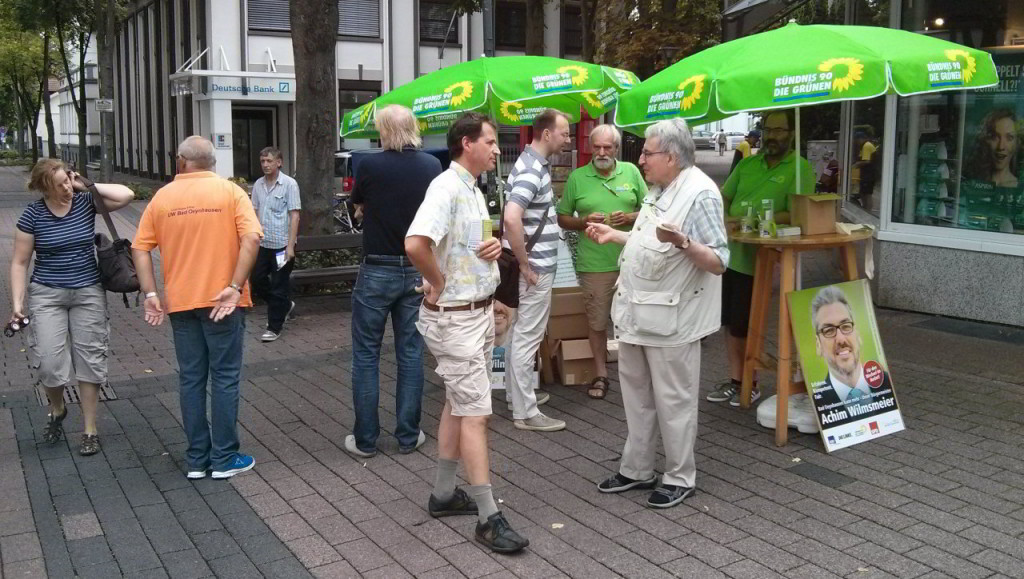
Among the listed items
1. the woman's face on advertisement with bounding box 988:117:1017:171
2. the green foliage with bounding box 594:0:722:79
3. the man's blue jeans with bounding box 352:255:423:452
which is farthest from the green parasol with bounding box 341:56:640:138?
the green foliage with bounding box 594:0:722:79

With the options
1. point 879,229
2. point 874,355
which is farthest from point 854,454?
point 879,229

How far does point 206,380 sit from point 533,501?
1.85 meters

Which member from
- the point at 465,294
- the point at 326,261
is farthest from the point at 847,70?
the point at 326,261

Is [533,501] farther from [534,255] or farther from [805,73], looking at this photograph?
[805,73]

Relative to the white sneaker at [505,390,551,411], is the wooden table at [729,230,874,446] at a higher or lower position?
higher

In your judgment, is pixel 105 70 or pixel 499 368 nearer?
pixel 499 368

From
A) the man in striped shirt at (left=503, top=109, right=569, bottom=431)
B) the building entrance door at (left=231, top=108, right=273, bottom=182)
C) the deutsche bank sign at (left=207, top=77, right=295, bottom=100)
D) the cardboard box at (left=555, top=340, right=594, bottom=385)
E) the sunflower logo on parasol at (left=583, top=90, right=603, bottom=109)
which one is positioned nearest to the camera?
the man in striped shirt at (left=503, top=109, right=569, bottom=431)

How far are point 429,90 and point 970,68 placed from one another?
3.66m

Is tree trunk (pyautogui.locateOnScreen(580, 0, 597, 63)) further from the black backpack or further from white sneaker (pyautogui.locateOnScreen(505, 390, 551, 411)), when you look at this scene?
the black backpack

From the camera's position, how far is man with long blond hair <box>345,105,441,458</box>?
5.35m

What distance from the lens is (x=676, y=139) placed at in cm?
464

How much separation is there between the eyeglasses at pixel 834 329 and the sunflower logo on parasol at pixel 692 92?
4.89 ft

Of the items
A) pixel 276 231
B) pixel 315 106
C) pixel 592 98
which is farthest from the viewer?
pixel 315 106

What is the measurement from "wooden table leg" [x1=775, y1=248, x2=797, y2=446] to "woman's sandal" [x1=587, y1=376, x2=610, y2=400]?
1.36 m
